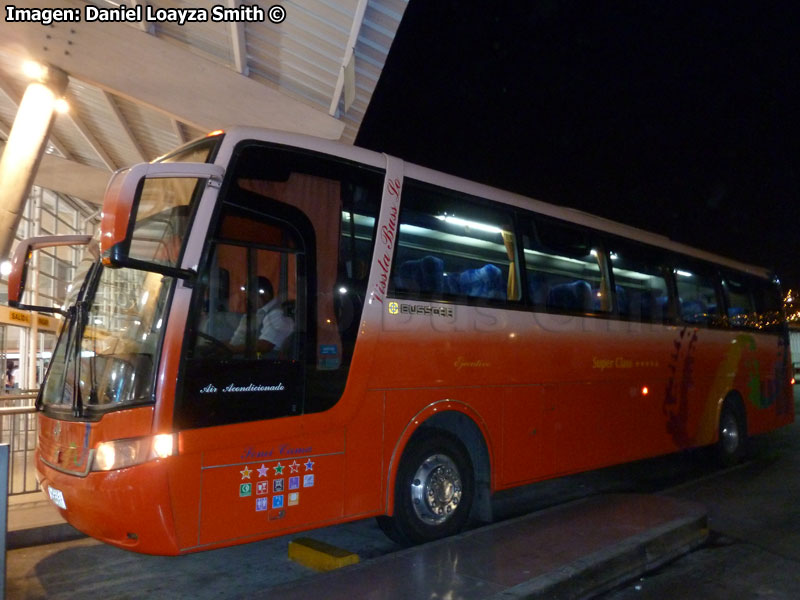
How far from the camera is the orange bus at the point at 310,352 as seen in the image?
443cm

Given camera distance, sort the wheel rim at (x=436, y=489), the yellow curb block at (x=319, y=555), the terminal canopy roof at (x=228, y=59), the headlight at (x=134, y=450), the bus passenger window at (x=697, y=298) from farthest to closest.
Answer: the bus passenger window at (x=697, y=298), the terminal canopy roof at (x=228, y=59), the wheel rim at (x=436, y=489), the yellow curb block at (x=319, y=555), the headlight at (x=134, y=450)

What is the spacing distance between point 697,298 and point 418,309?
6.18 m

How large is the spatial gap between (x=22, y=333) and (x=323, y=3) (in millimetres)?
6828

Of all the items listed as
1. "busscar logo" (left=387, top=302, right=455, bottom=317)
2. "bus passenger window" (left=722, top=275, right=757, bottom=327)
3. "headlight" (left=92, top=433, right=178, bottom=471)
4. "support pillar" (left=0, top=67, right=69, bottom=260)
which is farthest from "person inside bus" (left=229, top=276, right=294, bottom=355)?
"bus passenger window" (left=722, top=275, right=757, bottom=327)

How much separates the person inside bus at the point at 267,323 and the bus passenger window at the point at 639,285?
5027mm

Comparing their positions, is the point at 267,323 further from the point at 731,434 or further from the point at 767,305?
the point at 767,305

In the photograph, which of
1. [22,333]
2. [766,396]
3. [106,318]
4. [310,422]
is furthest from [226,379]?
[766,396]

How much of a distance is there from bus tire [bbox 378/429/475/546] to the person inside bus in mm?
1696

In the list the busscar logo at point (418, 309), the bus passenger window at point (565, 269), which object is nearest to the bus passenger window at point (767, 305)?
the bus passenger window at point (565, 269)

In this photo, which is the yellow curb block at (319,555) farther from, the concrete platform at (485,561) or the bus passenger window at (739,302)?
the bus passenger window at (739,302)

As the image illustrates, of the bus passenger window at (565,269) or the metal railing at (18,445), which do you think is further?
the metal railing at (18,445)

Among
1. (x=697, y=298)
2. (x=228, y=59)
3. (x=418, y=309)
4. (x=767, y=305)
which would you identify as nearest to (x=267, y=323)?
(x=418, y=309)

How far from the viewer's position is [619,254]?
8.76m

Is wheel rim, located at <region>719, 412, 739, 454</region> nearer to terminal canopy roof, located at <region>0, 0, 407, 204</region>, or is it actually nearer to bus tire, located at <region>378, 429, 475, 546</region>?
bus tire, located at <region>378, 429, 475, 546</region>
